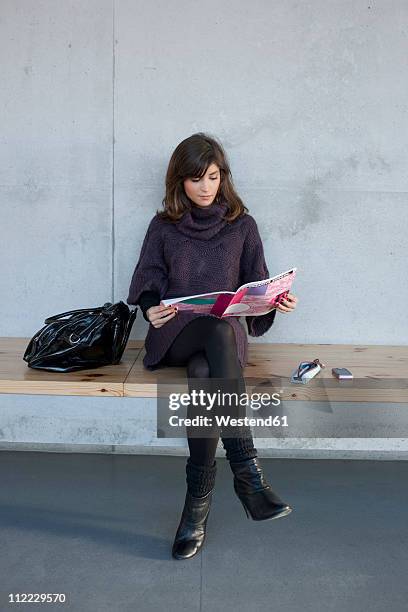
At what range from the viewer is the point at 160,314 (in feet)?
8.50

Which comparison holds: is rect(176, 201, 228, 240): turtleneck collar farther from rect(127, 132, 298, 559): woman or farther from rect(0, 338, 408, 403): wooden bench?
rect(0, 338, 408, 403): wooden bench

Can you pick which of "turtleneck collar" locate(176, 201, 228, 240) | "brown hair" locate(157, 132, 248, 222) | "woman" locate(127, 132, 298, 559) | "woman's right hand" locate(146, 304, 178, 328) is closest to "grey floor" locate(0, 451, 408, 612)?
"woman" locate(127, 132, 298, 559)

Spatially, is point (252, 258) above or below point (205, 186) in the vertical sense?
below

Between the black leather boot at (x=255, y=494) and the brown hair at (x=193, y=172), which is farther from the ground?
the brown hair at (x=193, y=172)

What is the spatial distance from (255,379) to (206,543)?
66 centimetres

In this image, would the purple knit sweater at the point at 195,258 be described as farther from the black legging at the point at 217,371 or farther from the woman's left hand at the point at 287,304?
the black legging at the point at 217,371

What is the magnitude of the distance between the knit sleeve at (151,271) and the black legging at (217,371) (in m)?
0.44

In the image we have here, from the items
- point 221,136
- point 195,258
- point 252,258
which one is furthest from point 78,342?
point 221,136

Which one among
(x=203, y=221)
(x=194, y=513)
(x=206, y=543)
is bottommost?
(x=206, y=543)

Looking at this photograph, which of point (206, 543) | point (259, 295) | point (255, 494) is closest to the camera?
A: point (255, 494)

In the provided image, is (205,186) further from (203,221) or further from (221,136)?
(221,136)

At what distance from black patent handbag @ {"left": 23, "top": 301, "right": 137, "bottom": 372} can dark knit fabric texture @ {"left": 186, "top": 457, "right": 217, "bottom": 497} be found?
0.56m

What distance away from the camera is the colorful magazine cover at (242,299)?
241cm

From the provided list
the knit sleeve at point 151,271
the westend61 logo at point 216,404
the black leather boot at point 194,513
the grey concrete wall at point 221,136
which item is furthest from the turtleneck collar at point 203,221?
the black leather boot at point 194,513
